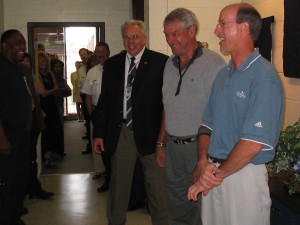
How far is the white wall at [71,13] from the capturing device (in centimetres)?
676

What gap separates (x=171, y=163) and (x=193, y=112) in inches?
14.7

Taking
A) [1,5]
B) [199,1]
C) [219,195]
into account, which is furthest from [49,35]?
[219,195]

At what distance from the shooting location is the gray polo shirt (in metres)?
2.27

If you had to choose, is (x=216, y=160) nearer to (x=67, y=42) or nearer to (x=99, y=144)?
(x=99, y=144)

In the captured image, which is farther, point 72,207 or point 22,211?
point 72,207

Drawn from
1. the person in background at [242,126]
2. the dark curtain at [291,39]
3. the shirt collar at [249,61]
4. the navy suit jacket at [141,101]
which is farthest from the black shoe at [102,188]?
the shirt collar at [249,61]

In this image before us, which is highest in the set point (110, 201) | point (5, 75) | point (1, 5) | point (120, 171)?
point (1, 5)

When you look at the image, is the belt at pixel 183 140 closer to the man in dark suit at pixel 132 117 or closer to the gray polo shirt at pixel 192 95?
the gray polo shirt at pixel 192 95

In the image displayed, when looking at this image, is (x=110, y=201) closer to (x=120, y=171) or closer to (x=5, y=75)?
(x=120, y=171)

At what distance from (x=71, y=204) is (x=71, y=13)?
14.2 ft

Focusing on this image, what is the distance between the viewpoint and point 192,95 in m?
2.28

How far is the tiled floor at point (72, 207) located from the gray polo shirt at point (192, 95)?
122cm

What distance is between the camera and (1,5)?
21.0ft

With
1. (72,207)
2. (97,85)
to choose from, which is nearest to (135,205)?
(72,207)
